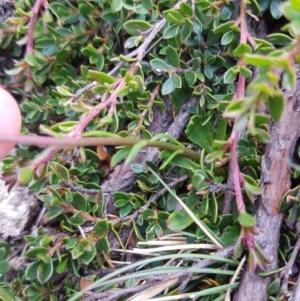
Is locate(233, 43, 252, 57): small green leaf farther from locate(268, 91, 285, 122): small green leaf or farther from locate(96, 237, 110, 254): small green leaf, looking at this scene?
locate(96, 237, 110, 254): small green leaf

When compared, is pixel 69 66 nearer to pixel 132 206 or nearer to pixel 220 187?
pixel 132 206

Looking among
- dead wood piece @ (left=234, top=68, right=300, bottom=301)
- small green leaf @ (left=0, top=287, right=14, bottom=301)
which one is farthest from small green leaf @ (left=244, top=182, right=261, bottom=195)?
small green leaf @ (left=0, top=287, right=14, bottom=301)

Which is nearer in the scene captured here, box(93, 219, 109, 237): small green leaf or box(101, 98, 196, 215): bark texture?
box(93, 219, 109, 237): small green leaf

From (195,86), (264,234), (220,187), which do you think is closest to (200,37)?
(195,86)

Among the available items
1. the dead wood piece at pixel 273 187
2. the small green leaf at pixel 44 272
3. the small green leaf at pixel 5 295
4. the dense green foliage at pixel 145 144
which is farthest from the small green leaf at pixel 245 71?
the small green leaf at pixel 5 295

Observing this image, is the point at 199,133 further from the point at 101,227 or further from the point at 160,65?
the point at 101,227

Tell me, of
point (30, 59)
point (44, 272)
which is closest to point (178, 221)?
point (44, 272)

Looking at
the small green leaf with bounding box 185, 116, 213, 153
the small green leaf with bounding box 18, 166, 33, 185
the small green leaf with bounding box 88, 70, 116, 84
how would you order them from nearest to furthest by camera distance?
1. the small green leaf with bounding box 18, 166, 33, 185
2. the small green leaf with bounding box 88, 70, 116, 84
3. the small green leaf with bounding box 185, 116, 213, 153
